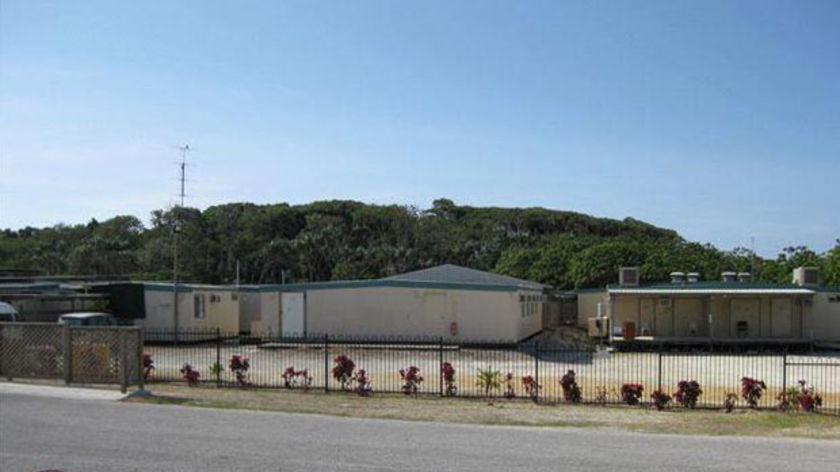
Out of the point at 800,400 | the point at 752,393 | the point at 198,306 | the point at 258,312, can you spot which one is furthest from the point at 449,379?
the point at 258,312

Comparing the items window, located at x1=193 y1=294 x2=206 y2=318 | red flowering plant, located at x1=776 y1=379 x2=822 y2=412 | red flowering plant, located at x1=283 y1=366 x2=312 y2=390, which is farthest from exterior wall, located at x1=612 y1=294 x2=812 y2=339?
red flowering plant, located at x1=283 y1=366 x2=312 y2=390

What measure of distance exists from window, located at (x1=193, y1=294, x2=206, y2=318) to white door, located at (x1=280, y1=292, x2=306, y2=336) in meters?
4.03

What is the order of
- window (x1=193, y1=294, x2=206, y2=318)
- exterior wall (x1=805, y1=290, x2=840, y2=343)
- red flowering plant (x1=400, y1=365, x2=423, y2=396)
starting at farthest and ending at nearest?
window (x1=193, y1=294, x2=206, y2=318)
exterior wall (x1=805, y1=290, x2=840, y2=343)
red flowering plant (x1=400, y1=365, x2=423, y2=396)

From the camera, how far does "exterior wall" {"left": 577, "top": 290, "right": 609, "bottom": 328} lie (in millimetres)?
47344

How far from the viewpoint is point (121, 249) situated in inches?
2891

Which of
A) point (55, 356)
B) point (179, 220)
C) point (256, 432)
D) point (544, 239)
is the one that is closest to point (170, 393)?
point (55, 356)

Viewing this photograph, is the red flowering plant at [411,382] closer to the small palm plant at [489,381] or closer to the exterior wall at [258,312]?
the small palm plant at [489,381]

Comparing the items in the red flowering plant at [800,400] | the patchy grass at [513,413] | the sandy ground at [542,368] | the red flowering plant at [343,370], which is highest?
the red flowering plant at [343,370]

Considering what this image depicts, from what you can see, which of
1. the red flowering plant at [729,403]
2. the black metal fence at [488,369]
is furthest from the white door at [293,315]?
the red flowering plant at [729,403]

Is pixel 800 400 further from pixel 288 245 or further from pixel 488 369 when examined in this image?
pixel 288 245

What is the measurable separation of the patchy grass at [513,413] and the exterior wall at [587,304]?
29833 mm

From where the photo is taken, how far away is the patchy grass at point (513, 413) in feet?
49.4

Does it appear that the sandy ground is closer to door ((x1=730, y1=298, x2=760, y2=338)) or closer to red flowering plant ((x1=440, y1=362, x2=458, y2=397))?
red flowering plant ((x1=440, y1=362, x2=458, y2=397))

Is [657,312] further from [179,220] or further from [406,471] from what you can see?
[179,220]
